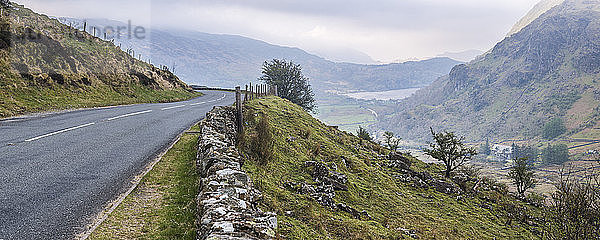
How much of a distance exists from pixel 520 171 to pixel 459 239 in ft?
98.6

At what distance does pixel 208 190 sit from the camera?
21.3 ft

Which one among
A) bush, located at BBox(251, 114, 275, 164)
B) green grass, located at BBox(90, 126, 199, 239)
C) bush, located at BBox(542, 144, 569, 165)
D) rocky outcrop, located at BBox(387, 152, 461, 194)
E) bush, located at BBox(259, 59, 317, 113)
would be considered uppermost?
bush, located at BBox(259, 59, 317, 113)

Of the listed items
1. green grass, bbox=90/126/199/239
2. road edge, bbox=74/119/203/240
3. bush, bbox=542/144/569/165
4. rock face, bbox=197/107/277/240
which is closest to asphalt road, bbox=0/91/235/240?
road edge, bbox=74/119/203/240

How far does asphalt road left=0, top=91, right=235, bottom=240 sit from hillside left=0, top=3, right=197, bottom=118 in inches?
232

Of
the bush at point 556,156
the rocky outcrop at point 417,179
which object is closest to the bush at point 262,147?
the rocky outcrop at point 417,179

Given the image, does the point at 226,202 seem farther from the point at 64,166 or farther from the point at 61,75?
the point at 61,75

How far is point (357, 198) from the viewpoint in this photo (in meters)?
13.7

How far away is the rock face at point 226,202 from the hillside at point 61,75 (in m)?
13.6

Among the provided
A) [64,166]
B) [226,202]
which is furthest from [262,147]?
[226,202]

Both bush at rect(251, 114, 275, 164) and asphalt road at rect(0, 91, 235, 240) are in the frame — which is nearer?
asphalt road at rect(0, 91, 235, 240)

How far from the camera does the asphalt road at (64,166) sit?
5.95 m

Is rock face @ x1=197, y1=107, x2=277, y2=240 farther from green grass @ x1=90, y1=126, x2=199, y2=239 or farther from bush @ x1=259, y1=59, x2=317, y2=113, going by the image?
bush @ x1=259, y1=59, x2=317, y2=113

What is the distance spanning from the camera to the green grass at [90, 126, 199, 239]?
5859 mm

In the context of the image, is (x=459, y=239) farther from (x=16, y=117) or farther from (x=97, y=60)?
(x=97, y=60)
